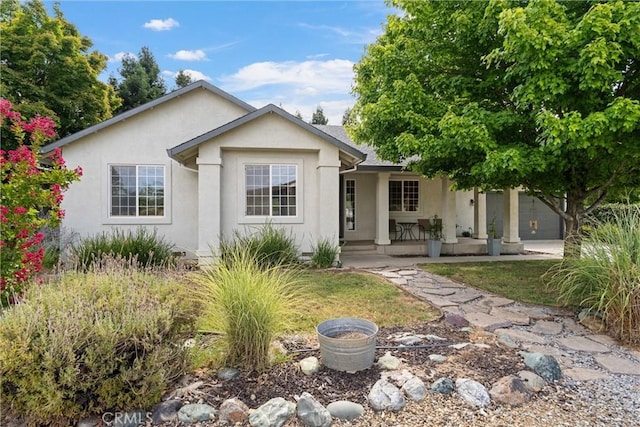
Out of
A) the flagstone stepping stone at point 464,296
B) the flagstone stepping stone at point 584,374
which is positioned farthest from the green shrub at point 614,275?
the flagstone stepping stone at point 464,296

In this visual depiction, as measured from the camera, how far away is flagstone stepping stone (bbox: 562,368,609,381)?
387 centimetres

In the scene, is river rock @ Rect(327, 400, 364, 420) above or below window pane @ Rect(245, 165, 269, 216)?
below

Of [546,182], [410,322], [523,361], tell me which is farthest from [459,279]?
[523,361]

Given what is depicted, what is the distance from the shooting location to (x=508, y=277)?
8.95 meters

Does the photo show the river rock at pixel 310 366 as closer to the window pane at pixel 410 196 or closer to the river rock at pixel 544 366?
the river rock at pixel 544 366

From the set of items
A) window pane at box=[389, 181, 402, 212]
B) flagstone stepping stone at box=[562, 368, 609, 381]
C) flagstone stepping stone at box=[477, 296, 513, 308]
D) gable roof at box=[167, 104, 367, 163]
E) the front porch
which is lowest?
flagstone stepping stone at box=[562, 368, 609, 381]

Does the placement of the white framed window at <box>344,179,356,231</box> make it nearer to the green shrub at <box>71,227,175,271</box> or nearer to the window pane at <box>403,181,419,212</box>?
the window pane at <box>403,181,419,212</box>

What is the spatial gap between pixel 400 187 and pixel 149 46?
2814 centimetres

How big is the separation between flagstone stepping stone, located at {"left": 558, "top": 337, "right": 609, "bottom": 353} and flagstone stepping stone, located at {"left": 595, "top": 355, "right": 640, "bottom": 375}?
200 mm

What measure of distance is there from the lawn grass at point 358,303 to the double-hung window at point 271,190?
249 centimetres

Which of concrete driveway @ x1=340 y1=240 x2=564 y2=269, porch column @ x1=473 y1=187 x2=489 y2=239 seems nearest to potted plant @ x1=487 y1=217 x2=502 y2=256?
concrete driveway @ x1=340 y1=240 x2=564 y2=269

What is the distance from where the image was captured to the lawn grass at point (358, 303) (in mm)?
5613

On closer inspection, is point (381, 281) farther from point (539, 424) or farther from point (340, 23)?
point (340, 23)

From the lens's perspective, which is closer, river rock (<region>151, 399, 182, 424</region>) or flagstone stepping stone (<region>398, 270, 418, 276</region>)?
river rock (<region>151, 399, 182, 424</region>)
